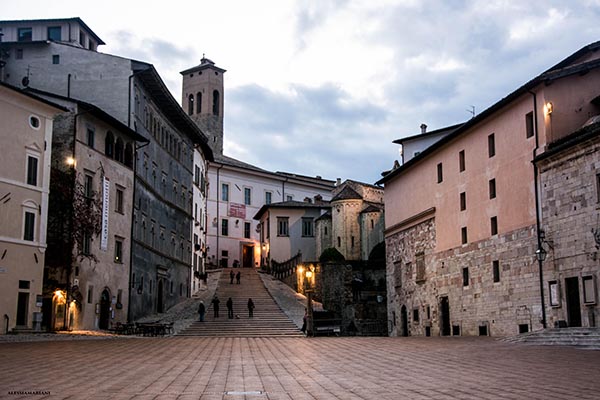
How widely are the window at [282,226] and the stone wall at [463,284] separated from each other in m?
26.7

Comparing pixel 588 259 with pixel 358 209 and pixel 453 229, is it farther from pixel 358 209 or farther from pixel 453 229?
pixel 358 209

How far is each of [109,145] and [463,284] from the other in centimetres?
2026

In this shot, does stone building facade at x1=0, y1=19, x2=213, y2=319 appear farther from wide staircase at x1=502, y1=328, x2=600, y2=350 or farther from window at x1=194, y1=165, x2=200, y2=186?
wide staircase at x1=502, y1=328, x2=600, y2=350

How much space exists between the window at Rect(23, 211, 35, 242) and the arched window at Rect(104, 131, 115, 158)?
8.09 meters

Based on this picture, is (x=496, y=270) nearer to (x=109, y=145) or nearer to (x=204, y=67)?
(x=109, y=145)

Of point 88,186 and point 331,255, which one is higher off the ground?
point 88,186

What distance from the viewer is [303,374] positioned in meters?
15.3

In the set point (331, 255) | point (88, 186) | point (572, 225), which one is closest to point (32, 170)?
point (88, 186)

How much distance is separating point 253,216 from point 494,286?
5524cm

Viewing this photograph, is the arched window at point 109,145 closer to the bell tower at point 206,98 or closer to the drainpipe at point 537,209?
the drainpipe at point 537,209

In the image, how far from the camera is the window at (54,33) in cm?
5231

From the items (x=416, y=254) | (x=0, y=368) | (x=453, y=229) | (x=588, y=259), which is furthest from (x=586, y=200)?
(x=0, y=368)

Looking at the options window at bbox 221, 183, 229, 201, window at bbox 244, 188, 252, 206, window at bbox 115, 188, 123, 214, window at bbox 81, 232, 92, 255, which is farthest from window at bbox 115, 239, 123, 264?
window at bbox 244, 188, 252, 206

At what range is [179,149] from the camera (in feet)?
195
